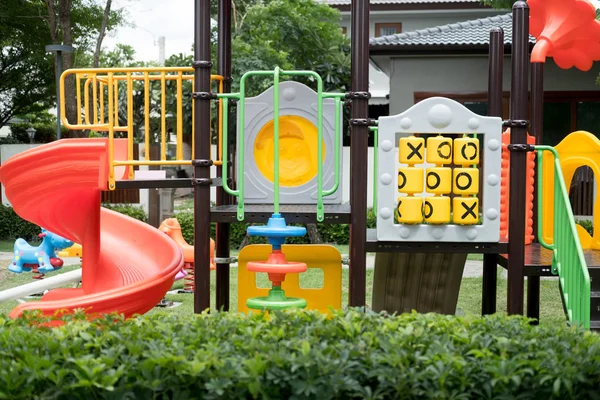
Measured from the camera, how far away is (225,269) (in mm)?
7168

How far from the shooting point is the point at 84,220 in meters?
7.19

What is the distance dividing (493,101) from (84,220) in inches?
150

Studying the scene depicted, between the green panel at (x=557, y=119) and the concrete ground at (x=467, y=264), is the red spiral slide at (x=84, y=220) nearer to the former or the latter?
the concrete ground at (x=467, y=264)

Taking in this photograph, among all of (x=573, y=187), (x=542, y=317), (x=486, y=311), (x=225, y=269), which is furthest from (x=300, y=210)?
(x=573, y=187)

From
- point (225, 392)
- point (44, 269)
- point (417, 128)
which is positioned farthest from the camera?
point (44, 269)

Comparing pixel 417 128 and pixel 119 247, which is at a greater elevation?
pixel 417 128

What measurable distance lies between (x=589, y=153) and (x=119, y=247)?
462 centimetres

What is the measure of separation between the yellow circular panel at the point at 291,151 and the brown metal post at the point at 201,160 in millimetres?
887

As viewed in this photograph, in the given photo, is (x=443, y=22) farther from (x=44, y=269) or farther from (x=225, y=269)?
(x=225, y=269)

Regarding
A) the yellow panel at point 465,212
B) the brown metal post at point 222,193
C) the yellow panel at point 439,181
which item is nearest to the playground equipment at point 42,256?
the brown metal post at point 222,193

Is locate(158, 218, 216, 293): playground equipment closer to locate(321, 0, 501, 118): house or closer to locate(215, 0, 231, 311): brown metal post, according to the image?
locate(215, 0, 231, 311): brown metal post

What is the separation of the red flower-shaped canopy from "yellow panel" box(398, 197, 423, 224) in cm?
237

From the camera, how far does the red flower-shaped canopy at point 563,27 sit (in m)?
7.09

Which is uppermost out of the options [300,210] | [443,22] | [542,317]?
[443,22]
